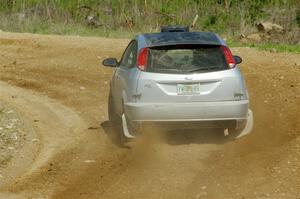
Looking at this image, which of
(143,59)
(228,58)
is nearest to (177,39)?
(143,59)

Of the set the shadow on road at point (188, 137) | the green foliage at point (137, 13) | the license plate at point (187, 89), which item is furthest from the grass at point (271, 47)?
the license plate at point (187, 89)

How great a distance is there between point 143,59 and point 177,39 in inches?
23.8

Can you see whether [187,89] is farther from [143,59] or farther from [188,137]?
[188,137]

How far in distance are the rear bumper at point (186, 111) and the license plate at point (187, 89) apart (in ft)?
0.52

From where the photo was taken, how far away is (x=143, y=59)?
1098 cm

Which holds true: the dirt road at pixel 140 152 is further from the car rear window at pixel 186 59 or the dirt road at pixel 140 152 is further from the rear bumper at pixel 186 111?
the car rear window at pixel 186 59

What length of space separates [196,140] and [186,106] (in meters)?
1.18

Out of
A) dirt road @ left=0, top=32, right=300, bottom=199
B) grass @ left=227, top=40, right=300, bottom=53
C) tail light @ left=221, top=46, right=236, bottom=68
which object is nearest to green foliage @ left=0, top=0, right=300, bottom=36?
grass @ left=227, top=40, right=300, bottom=53

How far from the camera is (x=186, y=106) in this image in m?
10.7

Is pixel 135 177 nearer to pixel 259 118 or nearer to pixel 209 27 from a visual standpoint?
pixel 259 118

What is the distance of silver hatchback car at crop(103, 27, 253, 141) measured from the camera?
10695 millimetres

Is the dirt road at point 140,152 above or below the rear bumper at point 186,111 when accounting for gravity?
below

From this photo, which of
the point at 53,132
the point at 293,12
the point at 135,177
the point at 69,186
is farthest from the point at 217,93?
the point at 293,12

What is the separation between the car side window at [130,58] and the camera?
11434 millimetres
